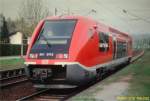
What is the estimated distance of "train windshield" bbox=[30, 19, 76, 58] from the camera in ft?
46.1

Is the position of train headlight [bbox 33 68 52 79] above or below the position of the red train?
below

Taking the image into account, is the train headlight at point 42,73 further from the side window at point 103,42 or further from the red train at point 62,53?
the side window at point 103,42

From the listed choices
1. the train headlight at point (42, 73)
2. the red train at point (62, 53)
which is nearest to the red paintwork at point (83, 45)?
the red train at point (62, 53)

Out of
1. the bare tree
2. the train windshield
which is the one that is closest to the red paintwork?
the train windshield

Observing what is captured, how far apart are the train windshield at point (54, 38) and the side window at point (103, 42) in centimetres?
228

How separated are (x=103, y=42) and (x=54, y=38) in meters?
3.50

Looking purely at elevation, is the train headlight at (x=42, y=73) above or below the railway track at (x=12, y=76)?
above

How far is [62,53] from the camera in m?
13.8

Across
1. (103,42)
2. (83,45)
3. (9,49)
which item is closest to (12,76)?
(103,42)

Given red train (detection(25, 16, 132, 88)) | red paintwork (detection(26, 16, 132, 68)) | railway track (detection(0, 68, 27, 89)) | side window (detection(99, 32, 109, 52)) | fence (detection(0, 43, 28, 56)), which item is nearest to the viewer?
red train (detection(25, 16, 132, 88))

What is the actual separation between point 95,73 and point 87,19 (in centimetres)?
204

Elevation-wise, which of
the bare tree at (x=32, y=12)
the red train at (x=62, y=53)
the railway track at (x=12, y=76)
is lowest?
the railway track at (x=12, y=76)

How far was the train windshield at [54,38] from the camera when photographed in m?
14.0

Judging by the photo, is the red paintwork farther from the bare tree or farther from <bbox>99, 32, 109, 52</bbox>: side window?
the bare tree
